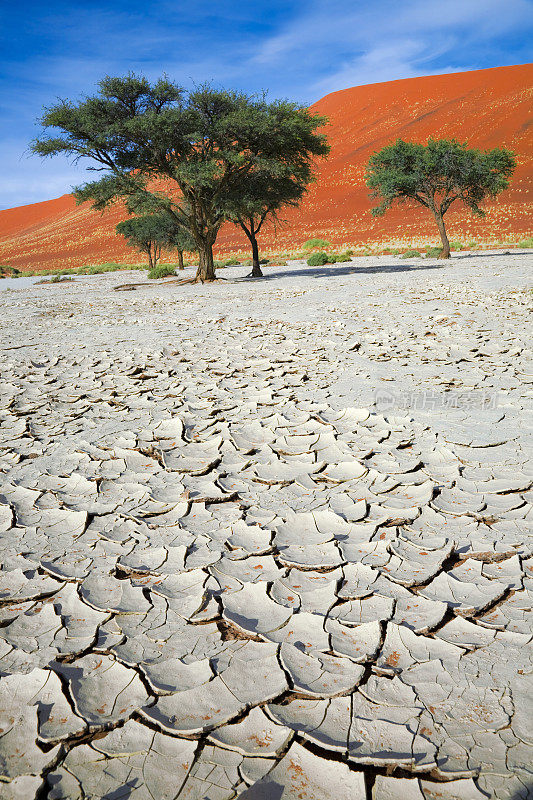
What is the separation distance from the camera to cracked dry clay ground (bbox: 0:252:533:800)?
1.02 meters

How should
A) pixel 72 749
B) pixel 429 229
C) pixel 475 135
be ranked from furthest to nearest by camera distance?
pixel 475 135
pixel 429 229
pixel 72 749

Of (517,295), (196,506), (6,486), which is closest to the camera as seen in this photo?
(196,506)

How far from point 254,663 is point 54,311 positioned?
1082 cm

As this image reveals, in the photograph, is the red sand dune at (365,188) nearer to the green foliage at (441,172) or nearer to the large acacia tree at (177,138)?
the green foliage at (441,172)

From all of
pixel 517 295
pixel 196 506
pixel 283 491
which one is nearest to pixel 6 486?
pixel 196 506

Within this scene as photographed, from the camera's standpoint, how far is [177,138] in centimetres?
1602

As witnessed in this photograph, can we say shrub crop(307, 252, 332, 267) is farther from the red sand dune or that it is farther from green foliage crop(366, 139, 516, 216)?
the red sand dune

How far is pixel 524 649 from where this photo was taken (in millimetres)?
1267

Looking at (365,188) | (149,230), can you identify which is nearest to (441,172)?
(149,230)

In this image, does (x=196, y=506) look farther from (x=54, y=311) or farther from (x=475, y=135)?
(x=475, y=135)

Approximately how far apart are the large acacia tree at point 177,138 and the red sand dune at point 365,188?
1159 inches

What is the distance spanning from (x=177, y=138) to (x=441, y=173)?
12.7 m

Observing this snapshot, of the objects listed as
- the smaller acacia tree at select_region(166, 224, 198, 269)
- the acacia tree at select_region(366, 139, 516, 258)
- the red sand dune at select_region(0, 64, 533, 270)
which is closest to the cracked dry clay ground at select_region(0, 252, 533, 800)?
the acacia tree at select_region(366, 139, 516, 258)

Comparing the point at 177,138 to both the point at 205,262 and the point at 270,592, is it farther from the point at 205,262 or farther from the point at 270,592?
the point at 270,592
